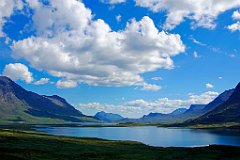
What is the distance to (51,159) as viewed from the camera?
73.1 meters

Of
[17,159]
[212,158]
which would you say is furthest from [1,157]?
[212,158]

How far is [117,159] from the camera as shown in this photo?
79312 mm

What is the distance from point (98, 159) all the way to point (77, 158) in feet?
15.4

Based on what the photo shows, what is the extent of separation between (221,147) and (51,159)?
53.9 meters

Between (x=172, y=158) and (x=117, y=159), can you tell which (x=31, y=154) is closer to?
(x=117, y=159)

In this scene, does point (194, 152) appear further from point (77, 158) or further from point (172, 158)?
point (77, 158)

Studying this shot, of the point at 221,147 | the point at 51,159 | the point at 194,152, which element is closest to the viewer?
the point at 51,159

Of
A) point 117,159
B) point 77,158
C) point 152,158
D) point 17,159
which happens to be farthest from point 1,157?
point 152,158

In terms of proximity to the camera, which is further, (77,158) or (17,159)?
(77,158)

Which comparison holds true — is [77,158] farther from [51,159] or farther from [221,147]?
[221,147]

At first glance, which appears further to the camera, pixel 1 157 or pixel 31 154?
pixel 31 154

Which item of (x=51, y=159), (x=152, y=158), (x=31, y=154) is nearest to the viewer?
(x=51, y=159)

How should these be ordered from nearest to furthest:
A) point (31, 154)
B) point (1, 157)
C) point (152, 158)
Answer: point (1, 157) < point (31, 154) < point (152, 158)

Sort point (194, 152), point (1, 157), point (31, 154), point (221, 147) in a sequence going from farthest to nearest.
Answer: point (221, 147)
point (194, 152)
point (31, 154)
point (1, 157)
